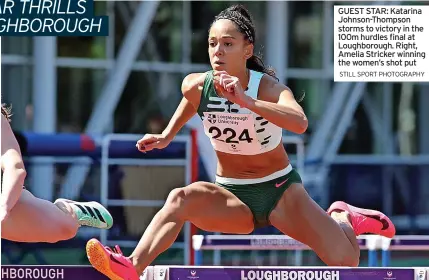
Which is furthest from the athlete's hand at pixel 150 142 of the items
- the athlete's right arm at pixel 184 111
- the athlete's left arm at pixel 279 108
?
the athlete's left arm at pixel 279 108

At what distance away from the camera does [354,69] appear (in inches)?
345

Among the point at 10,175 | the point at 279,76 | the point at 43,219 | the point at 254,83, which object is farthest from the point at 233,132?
the point at 279,76

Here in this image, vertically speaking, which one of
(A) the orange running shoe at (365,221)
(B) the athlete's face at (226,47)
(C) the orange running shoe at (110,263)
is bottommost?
(C) the orange running shoe at (110,263)

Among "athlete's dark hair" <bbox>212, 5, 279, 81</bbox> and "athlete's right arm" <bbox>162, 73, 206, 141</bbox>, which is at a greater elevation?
"athlete's dark hair" <bbox>212, 5, 279, 81</bbox>

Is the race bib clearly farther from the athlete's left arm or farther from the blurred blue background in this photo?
the blurred blue background

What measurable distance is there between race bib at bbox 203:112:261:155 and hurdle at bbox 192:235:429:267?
7.25ft

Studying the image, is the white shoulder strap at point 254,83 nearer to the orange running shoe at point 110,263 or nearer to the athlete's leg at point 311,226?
the athlete's leg at point 311,226

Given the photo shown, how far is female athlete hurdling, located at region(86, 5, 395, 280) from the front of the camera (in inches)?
259

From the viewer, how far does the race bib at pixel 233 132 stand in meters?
6.61

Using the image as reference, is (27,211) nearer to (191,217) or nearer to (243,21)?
(191,217)

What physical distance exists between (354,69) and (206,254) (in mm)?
6704

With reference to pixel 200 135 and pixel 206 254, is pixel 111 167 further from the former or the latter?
pixel 206 254

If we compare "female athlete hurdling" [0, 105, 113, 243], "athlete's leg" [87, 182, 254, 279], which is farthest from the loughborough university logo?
"female athlete hurdling" [0, 105, 113, 243]
